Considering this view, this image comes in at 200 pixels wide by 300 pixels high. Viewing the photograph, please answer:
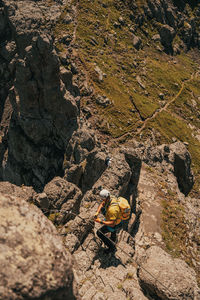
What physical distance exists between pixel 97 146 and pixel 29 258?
152 feet

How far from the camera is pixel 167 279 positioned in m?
17.8

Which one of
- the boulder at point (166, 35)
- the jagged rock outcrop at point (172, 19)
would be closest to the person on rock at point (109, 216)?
the jagged rock outcrop at point (172, 19)

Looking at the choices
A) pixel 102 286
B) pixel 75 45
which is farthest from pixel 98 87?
pixel 102 286

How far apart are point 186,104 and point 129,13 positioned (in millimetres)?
58670

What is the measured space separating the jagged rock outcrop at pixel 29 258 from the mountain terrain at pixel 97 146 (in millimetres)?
39

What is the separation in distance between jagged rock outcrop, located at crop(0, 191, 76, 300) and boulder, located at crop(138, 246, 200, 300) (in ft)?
31.1

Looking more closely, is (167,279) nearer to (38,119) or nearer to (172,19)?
(38,119)

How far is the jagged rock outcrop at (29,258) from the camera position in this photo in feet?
29.7

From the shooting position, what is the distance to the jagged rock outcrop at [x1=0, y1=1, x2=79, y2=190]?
48.8 metres

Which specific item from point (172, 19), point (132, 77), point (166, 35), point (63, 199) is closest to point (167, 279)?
point (63, 199)

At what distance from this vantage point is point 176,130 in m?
91.2

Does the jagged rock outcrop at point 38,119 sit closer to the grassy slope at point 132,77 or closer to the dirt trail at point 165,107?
the grassy slope at point 132,77

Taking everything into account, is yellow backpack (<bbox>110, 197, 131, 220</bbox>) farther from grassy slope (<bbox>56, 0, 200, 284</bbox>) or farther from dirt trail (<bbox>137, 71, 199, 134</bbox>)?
dirt trail (<bbox>137, 71, 199, 134</bbox>)

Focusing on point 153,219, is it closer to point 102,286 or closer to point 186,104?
point 102,286
